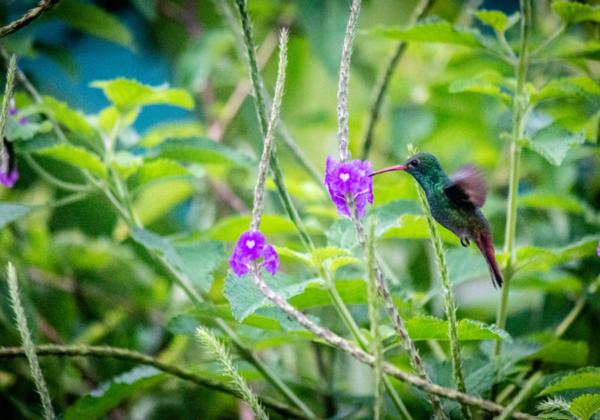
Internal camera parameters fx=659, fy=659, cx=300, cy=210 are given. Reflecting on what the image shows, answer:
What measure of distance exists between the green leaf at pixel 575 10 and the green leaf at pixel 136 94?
0.58 meters

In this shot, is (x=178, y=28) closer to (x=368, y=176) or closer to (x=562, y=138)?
(x=562, y=138)

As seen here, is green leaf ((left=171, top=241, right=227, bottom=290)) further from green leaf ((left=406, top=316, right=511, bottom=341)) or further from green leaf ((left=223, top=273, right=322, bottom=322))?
green leaf ((left=406, top=316, right=511, bottom=341))

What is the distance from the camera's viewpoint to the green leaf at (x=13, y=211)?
1.03 meters

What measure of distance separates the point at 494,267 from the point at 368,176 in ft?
0.63

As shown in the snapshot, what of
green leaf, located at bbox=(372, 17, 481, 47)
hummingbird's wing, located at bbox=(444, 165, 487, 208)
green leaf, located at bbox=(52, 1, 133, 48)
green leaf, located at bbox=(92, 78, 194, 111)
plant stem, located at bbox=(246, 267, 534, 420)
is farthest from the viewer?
green leaf, located at bbox=(52, 1, 133, 48)

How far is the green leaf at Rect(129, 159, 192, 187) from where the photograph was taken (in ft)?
3.39

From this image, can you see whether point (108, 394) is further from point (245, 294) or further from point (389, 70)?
point (389, 70)

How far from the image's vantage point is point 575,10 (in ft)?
3.12

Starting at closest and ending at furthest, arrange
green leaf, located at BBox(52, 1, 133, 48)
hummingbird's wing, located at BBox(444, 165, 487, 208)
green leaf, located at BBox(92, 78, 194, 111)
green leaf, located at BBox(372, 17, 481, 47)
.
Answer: hummingbird's wing, located at BBox(444, 165, 487, 208)
green leaf, located at BBox(372, 17, 481, 47)
green leaf, located at BBox(92, 78, 194, 111)
green leaf, located at BBox(52, 1, 133, 48)

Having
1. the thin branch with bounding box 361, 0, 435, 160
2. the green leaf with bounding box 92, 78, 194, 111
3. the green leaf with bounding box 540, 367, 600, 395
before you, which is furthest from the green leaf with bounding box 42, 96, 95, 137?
the green leaf with bounding box 540, 367, 600, 395

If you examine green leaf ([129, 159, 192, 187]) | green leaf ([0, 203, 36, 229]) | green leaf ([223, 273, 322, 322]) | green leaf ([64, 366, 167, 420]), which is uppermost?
green leaf ([129, 159, 192, 187])

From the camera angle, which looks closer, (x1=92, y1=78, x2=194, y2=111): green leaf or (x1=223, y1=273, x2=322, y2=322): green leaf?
(x1=223, y1=273, x2=322, y2=322): green leaf

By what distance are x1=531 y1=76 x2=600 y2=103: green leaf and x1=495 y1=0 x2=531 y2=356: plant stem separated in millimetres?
24

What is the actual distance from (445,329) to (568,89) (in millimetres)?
400
